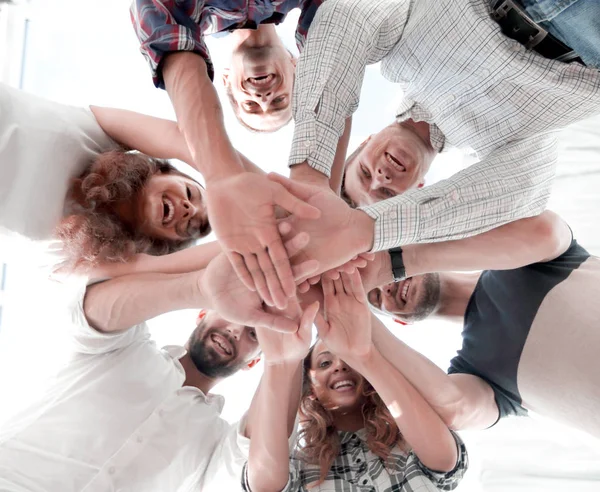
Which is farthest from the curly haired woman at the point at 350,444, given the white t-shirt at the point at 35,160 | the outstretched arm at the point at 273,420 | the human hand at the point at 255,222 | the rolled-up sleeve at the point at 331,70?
the white t-shirt at the point at 35,160

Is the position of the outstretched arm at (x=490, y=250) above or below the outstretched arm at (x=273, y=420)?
above

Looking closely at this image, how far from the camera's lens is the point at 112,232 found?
1.46m

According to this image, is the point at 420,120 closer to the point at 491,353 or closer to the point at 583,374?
the point at 491,353

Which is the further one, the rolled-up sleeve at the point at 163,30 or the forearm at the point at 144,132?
the forearm at the point at 144,132

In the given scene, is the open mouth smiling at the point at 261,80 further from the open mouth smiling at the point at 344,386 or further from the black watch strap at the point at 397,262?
the open mouth smiling at the point at 344,386

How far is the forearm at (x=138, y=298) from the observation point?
50.1 inches

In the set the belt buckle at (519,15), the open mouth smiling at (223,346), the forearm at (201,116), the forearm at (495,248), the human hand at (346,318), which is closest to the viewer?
the belt buckle at (519,15)

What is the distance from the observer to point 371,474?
1.48 metres

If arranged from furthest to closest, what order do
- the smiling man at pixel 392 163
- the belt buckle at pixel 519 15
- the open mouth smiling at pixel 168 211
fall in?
1. the smiling man at pixel 392 163
2. the open mouth smiling at pixel 168 211
3. the belt buckle at pixel 519 15

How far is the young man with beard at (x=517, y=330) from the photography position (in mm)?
1182

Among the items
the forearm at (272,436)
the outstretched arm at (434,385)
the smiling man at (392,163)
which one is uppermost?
the smiling man at (392,163)

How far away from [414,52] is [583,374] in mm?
859

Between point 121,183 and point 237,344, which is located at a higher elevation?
point 121,183

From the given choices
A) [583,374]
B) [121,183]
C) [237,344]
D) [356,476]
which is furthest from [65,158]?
[583,374]
